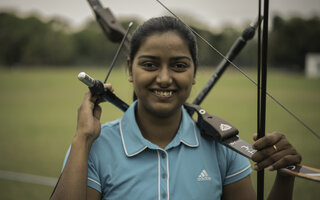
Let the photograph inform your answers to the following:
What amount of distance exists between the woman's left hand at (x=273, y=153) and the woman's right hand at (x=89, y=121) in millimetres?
828

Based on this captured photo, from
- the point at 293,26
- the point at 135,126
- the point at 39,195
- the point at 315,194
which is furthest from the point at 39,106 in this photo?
the point at 293,26

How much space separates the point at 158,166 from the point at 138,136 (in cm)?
23

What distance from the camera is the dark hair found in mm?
1810

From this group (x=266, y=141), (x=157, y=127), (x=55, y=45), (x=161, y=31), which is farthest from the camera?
(x=55, y=45)

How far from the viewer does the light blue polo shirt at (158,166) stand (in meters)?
1.71

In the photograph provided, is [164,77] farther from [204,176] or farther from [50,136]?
[50,136]

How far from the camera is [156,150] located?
5.97 ft

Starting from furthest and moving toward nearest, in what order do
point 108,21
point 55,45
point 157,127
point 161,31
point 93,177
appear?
point 55,45 → point 108,21 → point 157,127 → point 161,31 → point 93,177

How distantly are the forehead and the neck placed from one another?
38 cm

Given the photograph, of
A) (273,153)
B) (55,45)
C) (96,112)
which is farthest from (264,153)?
(55,45)

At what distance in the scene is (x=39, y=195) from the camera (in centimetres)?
562

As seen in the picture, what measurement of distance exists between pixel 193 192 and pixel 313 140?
397 inches

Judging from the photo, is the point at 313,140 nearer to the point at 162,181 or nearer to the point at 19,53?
the point at 162,181

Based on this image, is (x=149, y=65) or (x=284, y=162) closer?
(x=284, y=162)
